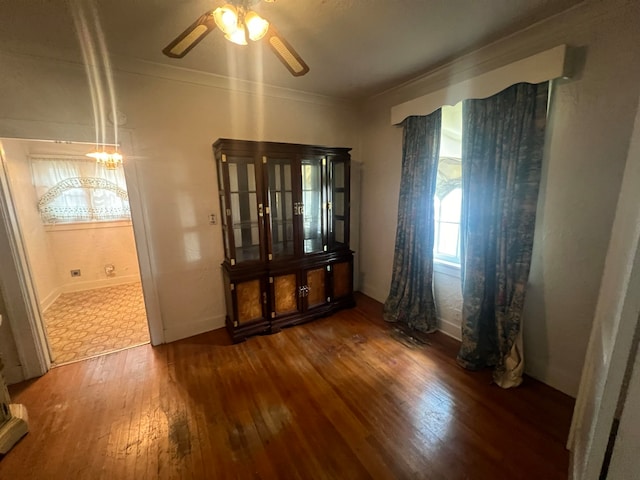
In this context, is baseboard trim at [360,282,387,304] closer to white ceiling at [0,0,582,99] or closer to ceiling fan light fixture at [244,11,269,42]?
white ceiling at [0,0,582,99]

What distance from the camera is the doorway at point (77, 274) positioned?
2670mm

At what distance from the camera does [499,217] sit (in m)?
1.97

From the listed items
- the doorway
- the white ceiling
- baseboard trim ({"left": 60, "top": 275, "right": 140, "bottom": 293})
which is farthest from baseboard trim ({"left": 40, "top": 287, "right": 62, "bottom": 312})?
the white ceiling

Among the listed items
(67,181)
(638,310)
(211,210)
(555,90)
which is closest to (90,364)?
(211,210)

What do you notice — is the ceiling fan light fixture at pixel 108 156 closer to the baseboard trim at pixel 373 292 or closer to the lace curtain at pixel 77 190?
the lace curtain at pixel 77 190

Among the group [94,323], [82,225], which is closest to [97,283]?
[82,225]

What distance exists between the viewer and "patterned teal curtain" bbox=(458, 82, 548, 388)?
1.81m

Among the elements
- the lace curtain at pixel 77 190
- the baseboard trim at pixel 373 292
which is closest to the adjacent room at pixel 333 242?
the baseboard trim at pixel 373 292

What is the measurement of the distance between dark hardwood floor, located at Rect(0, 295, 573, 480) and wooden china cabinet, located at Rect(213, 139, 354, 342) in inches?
18.7

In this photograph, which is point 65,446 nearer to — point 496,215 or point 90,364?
point 90,364

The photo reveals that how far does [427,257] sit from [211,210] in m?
2.24

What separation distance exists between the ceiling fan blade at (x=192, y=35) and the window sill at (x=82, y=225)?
383 cm

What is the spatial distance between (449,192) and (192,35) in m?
2.47

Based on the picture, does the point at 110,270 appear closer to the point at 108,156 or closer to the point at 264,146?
the point at 108,156
